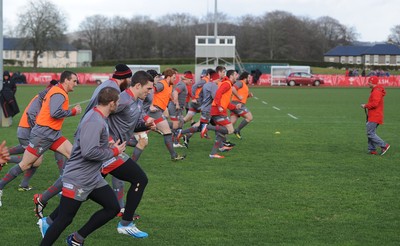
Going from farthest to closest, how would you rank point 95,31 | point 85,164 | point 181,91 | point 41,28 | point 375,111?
point 95,31 < point 41,28 < point 181,91 < point 375,111 < point 85,164

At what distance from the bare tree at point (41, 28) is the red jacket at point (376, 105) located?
79309 millimetres

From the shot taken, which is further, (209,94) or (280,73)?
(280,73)

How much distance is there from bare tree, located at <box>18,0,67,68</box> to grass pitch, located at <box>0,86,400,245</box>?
75.9 m

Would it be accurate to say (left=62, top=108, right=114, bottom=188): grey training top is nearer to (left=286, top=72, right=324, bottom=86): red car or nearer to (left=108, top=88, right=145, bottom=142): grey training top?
(left=108, top=88, right=145, bottom=142): grey training top

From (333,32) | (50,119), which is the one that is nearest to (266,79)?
(50,119)

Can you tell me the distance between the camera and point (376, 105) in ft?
46.5

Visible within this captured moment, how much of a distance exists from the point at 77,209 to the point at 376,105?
9.56m

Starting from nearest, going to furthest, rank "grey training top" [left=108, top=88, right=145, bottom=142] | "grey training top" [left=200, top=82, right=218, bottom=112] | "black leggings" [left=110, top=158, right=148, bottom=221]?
1. "black leggings" [left=110, top=158, right=148, bottom=221]
2. "grey training top" [left=108, top=88, right=145, bottom=142]
3. "grey training top" [left=200, top=82, right=218, bottom=112]

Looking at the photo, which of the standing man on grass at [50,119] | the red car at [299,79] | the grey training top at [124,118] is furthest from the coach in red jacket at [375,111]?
the red car at [299,79]

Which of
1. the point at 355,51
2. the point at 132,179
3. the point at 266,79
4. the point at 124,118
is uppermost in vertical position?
the point at 355,51

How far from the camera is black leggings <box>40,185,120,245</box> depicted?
19.9ft

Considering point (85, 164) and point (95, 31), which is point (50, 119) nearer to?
point (85, 164)

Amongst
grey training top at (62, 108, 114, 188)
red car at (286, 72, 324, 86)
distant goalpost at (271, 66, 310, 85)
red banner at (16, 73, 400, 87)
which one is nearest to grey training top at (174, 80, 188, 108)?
grey training top at (62, 108, 114, 188)

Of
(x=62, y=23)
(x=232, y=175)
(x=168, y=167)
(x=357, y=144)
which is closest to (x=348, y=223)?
(x=232, y=175)
